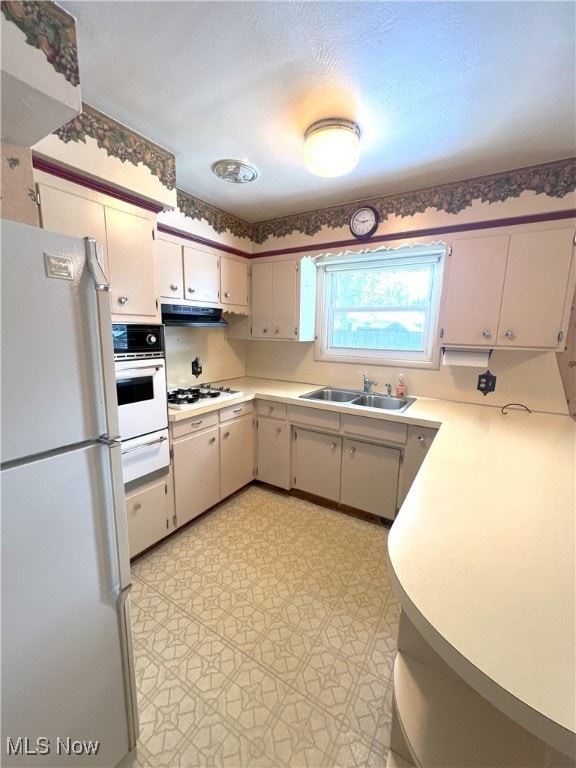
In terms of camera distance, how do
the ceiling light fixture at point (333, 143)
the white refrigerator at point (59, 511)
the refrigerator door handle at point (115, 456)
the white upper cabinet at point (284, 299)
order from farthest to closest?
the white upper cabinet at point (284, 299)
the ceiling light fixture at point (333, 143)
the refrigerator door handle at point (115, 456)
the white refrigerator at point (59, 511)

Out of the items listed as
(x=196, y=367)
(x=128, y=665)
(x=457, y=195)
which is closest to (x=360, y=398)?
(x=196, y=367)

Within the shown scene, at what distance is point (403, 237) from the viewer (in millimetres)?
2404

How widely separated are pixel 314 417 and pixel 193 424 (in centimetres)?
96

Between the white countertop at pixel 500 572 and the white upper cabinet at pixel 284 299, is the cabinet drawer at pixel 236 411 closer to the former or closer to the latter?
the white upper cabinet at pixel 284 299

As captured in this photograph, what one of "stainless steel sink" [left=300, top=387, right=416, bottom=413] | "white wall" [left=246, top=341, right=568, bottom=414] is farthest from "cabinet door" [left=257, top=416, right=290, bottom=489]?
"white wall" [left=246, top=341, right=568, bottom=414]

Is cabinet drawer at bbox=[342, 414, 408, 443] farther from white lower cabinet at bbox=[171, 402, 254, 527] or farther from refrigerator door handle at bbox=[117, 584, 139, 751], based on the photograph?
refrigerator door handle at bbox=[117, 584, 139, 751]

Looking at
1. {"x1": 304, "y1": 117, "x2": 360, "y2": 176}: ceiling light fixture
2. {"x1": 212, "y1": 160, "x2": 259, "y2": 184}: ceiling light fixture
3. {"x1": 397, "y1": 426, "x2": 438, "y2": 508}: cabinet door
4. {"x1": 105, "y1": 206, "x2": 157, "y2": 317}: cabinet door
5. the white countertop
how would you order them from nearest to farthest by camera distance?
the white countertop < {"x1": 304, "y1": 117, "x2": 360, "y2": 176}: ceiling light fixture < {"x1": 105, "y1": 206, "x2": 157, "y2": 317}: cabinet door < {"x1": 212, "y1": 160, "x2": 259, "y2": 184}: ceiling light fixture < {"x1": 397, "y1": 426, "x2": 438, "y2": 508}: cabinet door

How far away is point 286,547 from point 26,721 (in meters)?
1.54

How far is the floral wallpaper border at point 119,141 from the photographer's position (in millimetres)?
1498

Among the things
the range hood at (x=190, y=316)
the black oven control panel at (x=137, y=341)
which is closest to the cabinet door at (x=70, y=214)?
the black oven control panel at (x=137, y=341)

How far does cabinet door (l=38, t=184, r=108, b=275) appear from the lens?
4.77ft

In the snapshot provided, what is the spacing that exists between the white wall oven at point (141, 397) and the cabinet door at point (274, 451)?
3.22 feet

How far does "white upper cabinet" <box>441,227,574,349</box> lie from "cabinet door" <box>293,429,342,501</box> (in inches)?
46.8

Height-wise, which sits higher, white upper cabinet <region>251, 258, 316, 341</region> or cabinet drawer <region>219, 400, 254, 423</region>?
white upper cabinet <region>251, 258, 316, 341</region>
